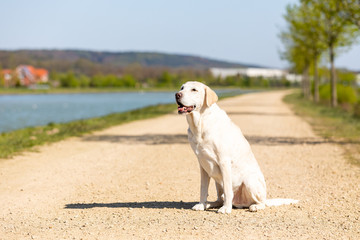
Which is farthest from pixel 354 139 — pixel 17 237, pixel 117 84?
pixel 117 84

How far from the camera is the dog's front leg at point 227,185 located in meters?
6.35

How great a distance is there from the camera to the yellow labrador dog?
247 inches

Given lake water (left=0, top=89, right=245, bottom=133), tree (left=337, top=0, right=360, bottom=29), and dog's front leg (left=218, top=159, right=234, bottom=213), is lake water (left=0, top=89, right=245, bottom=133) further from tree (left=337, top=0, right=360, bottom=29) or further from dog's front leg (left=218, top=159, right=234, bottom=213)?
dog's front leg (left=218, top=159, right=234, bottom=213)

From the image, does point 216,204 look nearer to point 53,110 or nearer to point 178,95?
point 178,95

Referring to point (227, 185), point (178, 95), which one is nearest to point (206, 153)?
point (227, 185)

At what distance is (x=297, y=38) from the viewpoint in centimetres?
4006

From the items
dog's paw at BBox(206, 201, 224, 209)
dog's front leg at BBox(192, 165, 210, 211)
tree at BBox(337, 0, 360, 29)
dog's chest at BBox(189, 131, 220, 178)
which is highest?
tree at BBox(337, 0, 360, 29)

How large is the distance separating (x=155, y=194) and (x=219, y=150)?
89.3 inches

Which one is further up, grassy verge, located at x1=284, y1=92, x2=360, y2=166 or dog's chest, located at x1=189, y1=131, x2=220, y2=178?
dog's chest, located at x1=189, y1=131, x2=220, y2=178

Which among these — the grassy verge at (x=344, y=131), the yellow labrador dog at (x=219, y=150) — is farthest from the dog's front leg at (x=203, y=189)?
the grassy verge at (x=344, y=131)

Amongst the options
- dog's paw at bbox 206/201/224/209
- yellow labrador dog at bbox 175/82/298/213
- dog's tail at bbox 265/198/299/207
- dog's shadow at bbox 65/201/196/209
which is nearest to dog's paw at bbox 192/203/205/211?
yellow labrador dog at bbox 175/82/298/213

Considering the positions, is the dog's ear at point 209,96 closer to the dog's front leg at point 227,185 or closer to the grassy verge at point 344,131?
the dog's front leg at point 227,185

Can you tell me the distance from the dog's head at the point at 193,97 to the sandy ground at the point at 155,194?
1471mm

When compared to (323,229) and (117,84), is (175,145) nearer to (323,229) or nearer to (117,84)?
(323,229)
